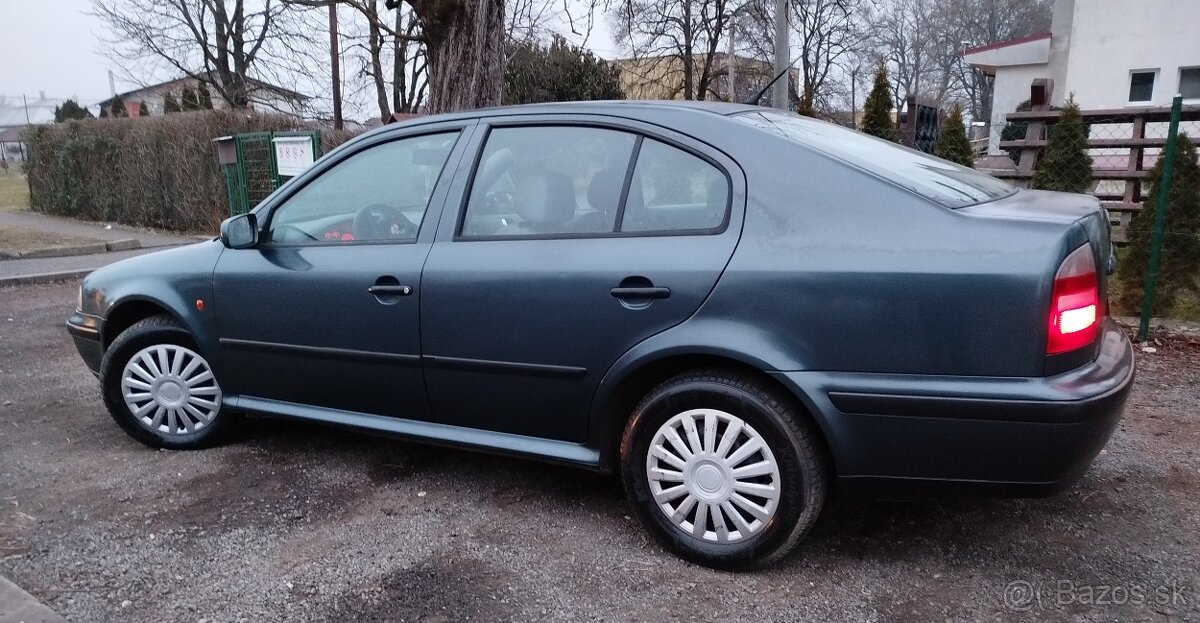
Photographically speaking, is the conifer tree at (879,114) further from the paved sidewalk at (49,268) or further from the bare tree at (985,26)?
→ the bare tree at (985,26)

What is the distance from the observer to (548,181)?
131 inches

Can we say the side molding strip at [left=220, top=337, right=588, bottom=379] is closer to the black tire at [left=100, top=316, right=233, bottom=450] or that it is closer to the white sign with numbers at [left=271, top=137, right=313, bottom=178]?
the black tire at [left=100, top=316, right=233, bottom=450]

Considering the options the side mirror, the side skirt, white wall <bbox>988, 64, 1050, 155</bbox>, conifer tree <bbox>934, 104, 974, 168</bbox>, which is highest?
white wall <bbox>988, 64, 1050, 155</bbox>

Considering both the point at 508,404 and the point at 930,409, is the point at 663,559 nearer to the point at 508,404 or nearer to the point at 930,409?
the point at 508,404

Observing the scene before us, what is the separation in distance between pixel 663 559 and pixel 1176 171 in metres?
5.37

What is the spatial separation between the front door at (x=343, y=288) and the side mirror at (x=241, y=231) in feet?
0.17

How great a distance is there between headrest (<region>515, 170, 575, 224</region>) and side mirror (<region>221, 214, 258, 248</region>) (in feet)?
4.35

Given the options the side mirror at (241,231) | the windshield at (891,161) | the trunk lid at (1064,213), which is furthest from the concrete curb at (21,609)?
the trunk lid at (1064,213)

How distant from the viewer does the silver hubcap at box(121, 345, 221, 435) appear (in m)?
4.13

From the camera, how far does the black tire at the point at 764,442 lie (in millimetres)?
2789

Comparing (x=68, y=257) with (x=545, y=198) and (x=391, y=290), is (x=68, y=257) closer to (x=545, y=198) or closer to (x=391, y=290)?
(x=391, y=290)

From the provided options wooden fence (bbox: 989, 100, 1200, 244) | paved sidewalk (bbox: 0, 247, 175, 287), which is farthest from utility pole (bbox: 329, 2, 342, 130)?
wooden fence (bbox: 989, 100, 1200, 244)

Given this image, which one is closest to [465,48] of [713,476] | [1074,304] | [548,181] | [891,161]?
[548,181]

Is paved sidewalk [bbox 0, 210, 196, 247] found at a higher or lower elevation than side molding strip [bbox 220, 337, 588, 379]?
lower
